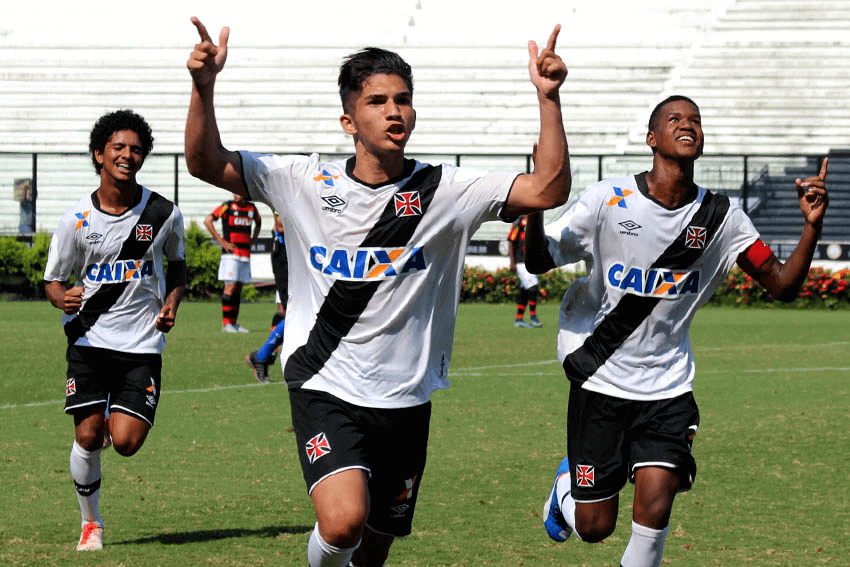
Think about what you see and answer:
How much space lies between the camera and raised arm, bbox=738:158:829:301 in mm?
5574

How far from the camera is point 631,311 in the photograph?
579cm

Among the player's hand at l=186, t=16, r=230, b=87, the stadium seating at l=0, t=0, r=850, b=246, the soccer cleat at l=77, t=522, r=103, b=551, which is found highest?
the stadium seating at l=0, t=0, r=850, b=246

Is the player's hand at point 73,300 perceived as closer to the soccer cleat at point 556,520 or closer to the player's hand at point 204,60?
the soccer cleat at point 556,520

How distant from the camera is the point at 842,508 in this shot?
756 cm

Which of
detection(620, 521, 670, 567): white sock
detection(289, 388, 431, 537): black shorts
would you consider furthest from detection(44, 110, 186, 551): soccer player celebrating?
detection(620, 521, 670, 567): white sock

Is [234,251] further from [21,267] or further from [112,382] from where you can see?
[112,382]

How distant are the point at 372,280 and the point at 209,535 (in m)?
2.61

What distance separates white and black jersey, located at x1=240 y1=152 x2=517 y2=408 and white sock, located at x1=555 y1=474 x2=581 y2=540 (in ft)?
4.90

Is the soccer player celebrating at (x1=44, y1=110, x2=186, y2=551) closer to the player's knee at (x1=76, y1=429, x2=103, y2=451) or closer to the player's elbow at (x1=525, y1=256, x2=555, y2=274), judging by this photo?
the player's knee at (x1=76, y1=429, x2=103, y2=451)

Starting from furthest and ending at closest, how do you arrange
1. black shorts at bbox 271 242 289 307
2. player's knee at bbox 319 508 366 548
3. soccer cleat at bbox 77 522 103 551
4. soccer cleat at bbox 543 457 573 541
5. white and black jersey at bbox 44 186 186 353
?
1. black shorts at bbox 271 242 289 307
2. white and black jersey at bbox 44 186 186 353
3. soccer cleat at bbox 77 522 103 551
4. soccer cleat at bbox 543 457 573 541
5. player's knee at bbox 319 508 366 548

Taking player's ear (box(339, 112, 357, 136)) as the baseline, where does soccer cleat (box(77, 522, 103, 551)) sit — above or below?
below

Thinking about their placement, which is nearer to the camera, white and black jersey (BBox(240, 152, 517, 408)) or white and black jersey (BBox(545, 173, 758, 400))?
white and black jersey (BBox(240, 152, 517, 408))

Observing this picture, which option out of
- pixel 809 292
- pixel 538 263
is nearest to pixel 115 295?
pixel 538 263

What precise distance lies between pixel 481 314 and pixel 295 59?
775 inches
